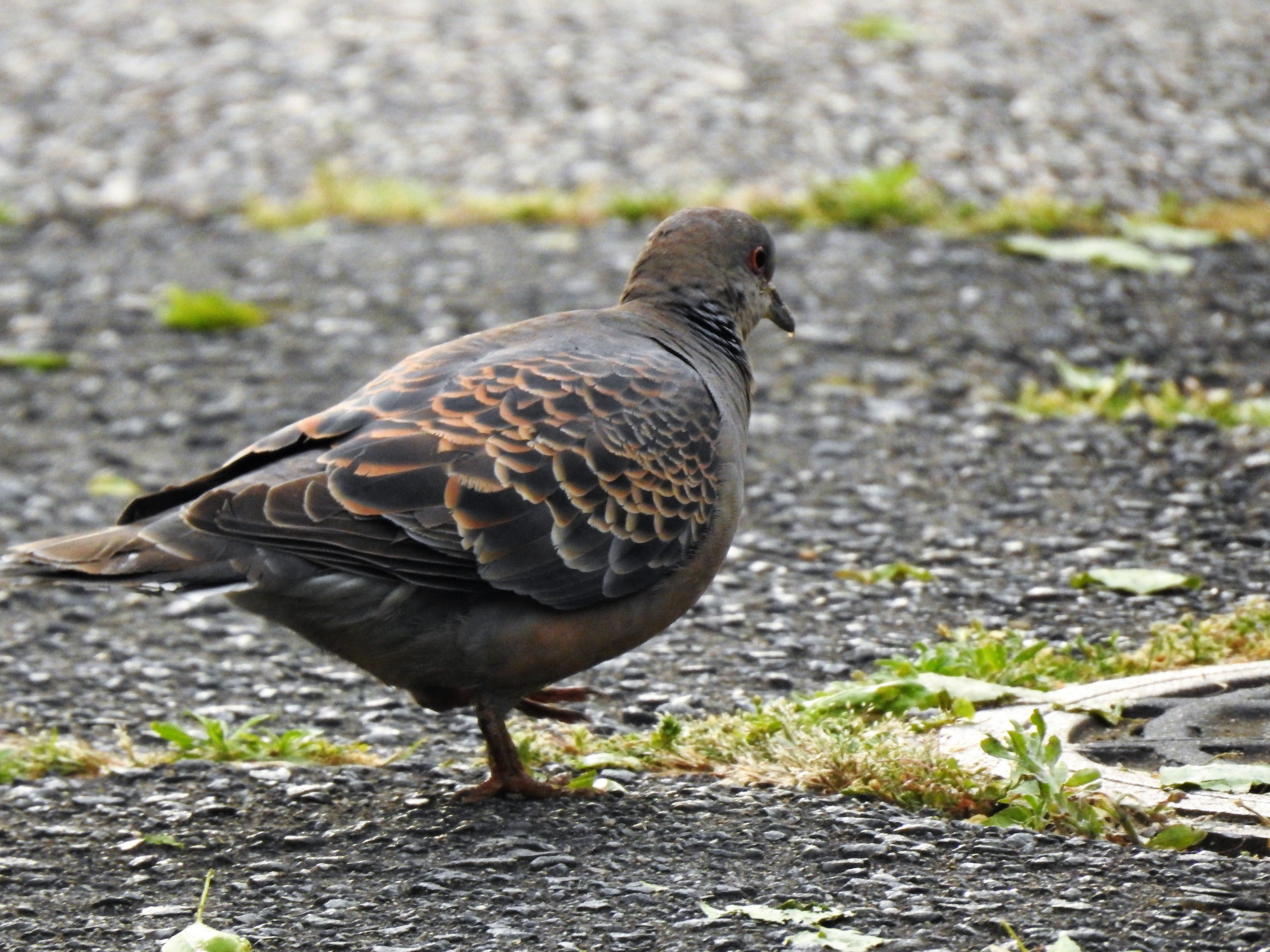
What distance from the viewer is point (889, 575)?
231 inches

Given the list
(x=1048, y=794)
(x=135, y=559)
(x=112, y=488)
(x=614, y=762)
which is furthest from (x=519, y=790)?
(x=112, y=488)

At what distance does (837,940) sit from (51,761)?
2474mm

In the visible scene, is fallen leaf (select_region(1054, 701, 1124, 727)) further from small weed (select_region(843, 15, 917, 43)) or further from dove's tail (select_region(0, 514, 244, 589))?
small weed (select_region(843, 15, 917, 43))

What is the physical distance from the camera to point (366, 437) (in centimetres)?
420

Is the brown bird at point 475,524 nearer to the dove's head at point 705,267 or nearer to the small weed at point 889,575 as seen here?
the dove's head at point 705,267

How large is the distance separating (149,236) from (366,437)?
598 cm

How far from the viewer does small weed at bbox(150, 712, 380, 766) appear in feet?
15.5

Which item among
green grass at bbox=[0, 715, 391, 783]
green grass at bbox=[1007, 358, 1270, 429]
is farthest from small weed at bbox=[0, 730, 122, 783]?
green grass at bbox=[1007, 358, 1270, 429]

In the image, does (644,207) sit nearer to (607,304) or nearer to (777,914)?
(607,304)

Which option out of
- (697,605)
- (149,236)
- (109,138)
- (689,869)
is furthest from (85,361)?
(689,869)

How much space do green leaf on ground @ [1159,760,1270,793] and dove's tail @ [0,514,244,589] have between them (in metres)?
2.25

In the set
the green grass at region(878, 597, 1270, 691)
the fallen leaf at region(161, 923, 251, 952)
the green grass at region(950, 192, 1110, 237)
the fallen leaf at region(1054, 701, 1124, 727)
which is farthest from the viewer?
the green grass at region(950, 192, 1110, 237)

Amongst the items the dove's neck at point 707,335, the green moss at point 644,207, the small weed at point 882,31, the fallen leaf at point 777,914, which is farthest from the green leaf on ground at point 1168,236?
the fallen leaf at point 777,914

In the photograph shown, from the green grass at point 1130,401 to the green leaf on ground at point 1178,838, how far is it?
144 inches
